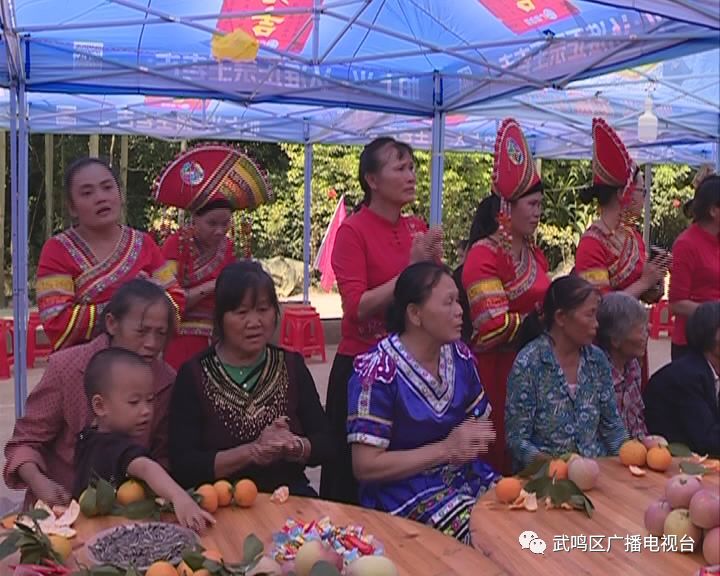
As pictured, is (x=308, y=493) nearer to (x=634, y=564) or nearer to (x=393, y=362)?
(x=393, y=362)

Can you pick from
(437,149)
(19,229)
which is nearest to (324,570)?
(19,229)

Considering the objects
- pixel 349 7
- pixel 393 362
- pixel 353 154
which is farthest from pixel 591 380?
pixel 353 154

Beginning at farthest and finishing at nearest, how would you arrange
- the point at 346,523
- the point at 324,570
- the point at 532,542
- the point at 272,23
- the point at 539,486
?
the point at 272,23 < the point at 539,486 < the point at 346,523 < the point at 532,542 < the point at 324,570

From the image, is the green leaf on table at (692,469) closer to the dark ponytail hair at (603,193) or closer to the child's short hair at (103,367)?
the child's short hair at (103,367)

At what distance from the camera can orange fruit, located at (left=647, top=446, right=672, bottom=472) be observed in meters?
2.09

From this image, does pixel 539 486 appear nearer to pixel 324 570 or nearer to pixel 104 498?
pixel 324 570

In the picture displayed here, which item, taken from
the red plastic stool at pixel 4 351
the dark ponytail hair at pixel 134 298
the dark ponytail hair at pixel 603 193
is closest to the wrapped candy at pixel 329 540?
the dark ponytail hair at pixel 134 298

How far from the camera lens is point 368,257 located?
2.74 metres

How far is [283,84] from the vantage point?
5.52 m

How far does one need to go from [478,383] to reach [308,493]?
52 centimetres

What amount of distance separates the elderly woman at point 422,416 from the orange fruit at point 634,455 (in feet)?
1.10

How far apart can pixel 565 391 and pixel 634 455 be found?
0.38 metres

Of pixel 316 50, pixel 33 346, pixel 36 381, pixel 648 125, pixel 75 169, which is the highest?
pixel 316 50

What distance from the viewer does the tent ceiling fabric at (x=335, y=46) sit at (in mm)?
4539
